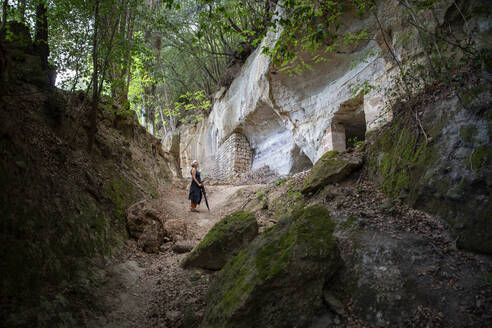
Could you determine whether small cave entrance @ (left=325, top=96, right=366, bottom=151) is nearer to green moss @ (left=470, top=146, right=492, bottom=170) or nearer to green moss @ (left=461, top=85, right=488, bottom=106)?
green moss @ (left=461, top=85, right=488, bottom=106)

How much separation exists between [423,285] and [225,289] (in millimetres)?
1533

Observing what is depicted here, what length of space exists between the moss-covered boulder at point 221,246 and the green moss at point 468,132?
251 centimetres

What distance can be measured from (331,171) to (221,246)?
6.59ft

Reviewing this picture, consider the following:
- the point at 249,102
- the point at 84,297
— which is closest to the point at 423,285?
the point at 84,297

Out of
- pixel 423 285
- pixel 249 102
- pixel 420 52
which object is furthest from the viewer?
pixel 249 102

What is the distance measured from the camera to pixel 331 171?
12.5ft

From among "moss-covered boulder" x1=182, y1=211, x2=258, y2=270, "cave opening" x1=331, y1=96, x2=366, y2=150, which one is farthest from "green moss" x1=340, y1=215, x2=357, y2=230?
"cave opening" x1=331, y1=96, x2=366, y2=150

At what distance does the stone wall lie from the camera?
12.0m

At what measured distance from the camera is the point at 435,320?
5.20 feet

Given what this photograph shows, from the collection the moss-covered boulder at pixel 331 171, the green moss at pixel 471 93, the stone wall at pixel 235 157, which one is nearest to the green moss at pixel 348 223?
the moss-covered boulder at pixel 331 171

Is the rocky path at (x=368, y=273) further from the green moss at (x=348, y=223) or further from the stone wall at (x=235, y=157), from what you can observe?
the stone wall at (x=235, y=157)

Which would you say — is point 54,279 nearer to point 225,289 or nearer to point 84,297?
point 84,297

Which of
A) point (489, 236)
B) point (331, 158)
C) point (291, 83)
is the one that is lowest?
point (489, 236)

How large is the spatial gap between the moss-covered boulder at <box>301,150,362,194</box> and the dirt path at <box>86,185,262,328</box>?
6.71 feet
